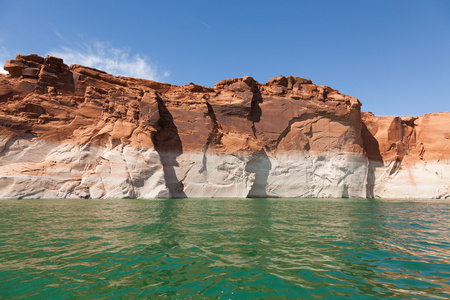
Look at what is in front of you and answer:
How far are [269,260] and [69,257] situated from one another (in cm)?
419

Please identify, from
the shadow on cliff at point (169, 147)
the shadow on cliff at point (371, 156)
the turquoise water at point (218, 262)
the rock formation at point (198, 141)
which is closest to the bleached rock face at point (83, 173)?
the rock formation at point (198, 141)

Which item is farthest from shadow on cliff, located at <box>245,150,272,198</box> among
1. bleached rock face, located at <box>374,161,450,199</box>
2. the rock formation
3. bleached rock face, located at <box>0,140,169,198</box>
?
bleached rock face, located at <box>374,161,450,199</box>

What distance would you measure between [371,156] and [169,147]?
2903 centimetres

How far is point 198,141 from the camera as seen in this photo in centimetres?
2708

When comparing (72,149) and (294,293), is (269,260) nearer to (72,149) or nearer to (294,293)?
(294,293)

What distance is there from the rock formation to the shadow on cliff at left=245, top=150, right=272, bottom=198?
0.42 feet

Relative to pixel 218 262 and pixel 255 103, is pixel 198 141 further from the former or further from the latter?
pixel 218 262

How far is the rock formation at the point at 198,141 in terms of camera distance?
21.9 m

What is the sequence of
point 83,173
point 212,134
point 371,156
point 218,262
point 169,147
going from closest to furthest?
point 218,262 < point 83,173 < point 169,147 < point 212,134 < point 371,156

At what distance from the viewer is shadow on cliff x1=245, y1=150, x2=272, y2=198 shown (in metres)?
27.8

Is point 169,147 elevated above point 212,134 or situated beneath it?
situated beneath

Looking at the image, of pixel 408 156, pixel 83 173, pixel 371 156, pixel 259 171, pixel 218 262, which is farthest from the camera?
pixel 408 156

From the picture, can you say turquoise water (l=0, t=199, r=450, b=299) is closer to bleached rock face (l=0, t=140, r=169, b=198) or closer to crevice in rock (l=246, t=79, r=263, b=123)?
bleached rock face (l=0, t=140, r=169, b=198)

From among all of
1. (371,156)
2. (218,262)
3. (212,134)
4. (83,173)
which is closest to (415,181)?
(371,156)
